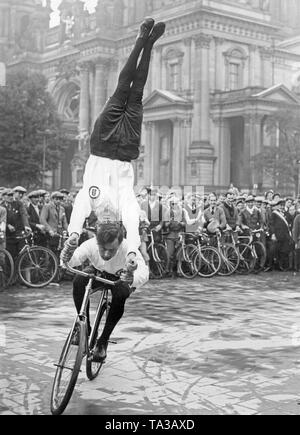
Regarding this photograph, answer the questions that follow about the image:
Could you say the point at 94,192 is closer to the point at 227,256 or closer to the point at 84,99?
the point at 227,256

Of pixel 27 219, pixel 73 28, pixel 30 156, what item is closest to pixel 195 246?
pixel 27 219

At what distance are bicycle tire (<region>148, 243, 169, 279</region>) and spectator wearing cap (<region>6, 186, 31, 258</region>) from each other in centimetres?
308

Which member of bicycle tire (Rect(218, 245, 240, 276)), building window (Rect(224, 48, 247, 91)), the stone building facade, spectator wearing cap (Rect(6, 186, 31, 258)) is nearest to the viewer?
spectator wearing cap (Rect(6, 186, 31, 258))

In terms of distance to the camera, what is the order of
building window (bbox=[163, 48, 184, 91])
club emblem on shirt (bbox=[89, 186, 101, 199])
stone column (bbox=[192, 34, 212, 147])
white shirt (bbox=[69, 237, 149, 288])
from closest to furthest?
white shirt (bbox=[69, 237, 149, 288]) → club emblem on shirt (bbox=[89, 186, 101, 199]) → stone column (bbox=[192, 34, 212, 147]) → building window (bbox=[163, 48, 184, 91])

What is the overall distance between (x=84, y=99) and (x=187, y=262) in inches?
1769

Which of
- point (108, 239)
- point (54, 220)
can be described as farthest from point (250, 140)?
point (108, 239)

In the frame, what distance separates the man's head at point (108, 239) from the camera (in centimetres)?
592

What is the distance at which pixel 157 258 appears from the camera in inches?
606

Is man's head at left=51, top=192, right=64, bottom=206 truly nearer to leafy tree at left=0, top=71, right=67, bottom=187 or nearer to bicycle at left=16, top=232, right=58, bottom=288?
bicycle at left=16, top=232, right=58, bottom=288

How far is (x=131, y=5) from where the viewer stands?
187 feet

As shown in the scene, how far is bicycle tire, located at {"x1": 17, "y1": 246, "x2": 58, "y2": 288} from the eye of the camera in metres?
13.2

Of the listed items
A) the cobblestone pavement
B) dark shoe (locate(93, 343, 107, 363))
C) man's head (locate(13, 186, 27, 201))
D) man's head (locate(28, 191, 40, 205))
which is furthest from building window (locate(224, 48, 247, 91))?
dark shoe (locate(93, 343, 107, 363))

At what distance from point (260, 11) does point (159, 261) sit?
1672 inches
